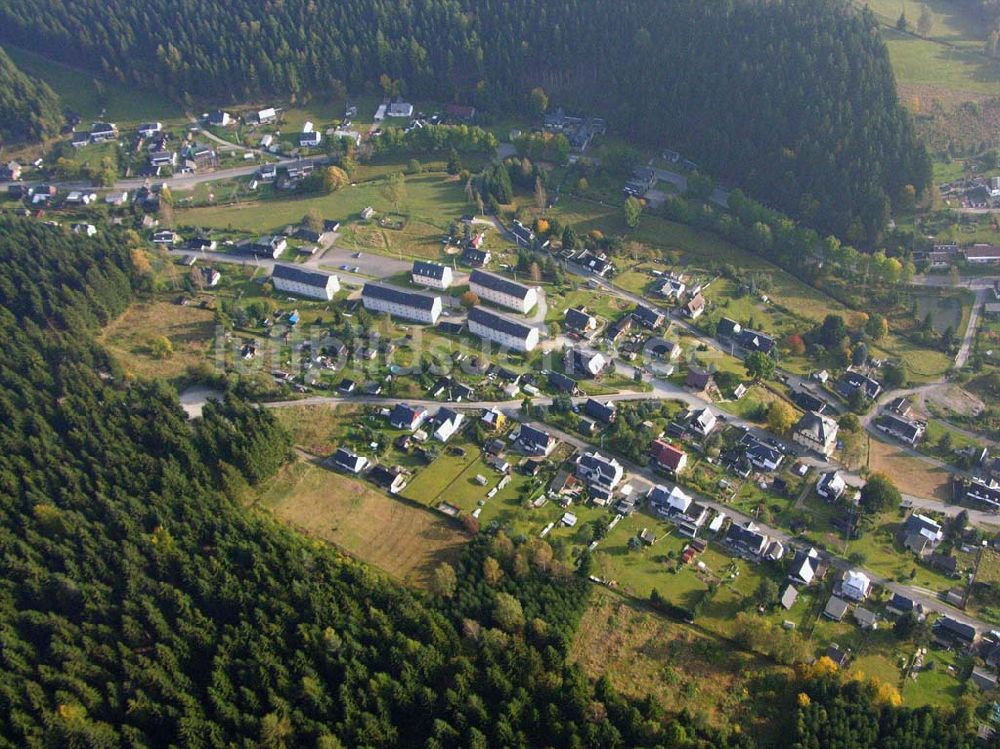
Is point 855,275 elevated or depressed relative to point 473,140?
depressed

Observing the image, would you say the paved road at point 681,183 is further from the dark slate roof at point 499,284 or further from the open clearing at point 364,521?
the open clearing at point 364,521

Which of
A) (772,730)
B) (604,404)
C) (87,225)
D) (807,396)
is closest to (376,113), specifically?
(87,225)

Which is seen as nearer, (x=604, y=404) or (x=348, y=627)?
(x=348, y=627)

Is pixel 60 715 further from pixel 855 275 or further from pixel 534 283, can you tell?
pixel 855 275

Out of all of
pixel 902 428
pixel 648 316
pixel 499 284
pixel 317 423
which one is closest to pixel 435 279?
pixel 499 284

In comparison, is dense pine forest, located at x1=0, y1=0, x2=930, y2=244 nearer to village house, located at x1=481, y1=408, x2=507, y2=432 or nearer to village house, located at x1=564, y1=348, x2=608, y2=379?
village house, located at x1=564, y1=348, x2=608, y2=379

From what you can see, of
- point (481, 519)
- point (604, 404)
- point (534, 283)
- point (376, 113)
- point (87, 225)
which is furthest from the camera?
point (376, 113)

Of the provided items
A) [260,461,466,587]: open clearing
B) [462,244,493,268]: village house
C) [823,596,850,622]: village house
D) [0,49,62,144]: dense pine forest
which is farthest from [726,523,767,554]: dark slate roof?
[0,49,62,144]: dense pine forest

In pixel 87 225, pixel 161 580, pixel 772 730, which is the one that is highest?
pixel 87 225
